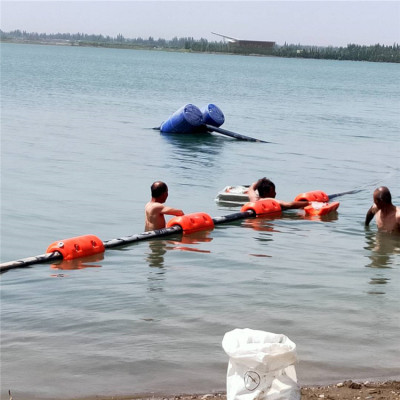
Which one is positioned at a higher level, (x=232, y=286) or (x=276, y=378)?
(x=276, y=378)

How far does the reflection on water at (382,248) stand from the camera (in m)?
10.4

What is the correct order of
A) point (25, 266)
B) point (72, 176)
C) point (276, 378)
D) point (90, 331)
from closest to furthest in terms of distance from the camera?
point (276, 378)
point (90, 331)
point (25, 266)
point (72, 176)

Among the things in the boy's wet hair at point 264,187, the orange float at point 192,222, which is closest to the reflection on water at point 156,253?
the orange float at point 192,222

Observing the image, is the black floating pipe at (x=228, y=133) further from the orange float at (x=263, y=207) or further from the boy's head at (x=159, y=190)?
the boy's head at (x=159, y=190)

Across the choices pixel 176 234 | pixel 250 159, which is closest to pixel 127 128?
pixel 250 159

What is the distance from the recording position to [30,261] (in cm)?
975

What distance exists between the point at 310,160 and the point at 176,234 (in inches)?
441

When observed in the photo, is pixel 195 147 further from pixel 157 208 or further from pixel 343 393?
pixel 343 393

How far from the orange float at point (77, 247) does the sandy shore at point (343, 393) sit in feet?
14.3

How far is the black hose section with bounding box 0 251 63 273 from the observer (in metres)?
9.52

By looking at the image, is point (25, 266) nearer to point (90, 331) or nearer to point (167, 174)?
point (90, 331)

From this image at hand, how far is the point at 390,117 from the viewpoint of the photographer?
38875 millimetres

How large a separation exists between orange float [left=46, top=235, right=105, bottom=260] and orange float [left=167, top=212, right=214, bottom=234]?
1.52 m

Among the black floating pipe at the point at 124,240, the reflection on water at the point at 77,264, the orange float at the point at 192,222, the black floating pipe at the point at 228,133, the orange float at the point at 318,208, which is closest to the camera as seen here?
the black floating pipe at the point at 124,240
